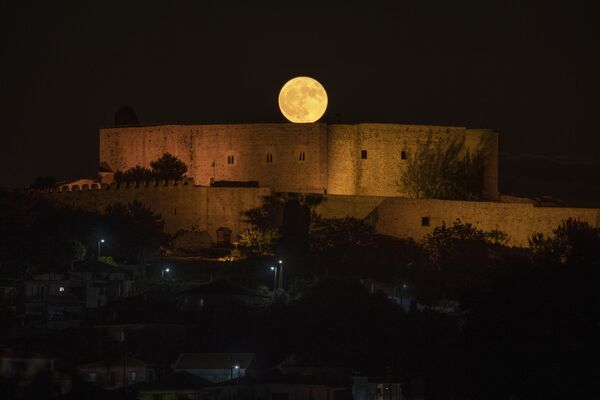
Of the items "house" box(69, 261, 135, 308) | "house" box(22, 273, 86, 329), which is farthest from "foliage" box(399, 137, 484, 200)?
"house" box(22, 273, 86, 329)

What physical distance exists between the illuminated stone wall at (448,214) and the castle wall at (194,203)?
271cm

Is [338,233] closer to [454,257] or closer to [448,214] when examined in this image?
[448,214]

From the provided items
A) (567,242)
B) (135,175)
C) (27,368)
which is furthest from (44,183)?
(27,368)

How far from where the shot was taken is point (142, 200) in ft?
237

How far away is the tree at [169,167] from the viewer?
76.1 meters

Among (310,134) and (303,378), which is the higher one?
(310,134)

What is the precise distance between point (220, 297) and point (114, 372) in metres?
10.9

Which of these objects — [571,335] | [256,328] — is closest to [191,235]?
[256,328]

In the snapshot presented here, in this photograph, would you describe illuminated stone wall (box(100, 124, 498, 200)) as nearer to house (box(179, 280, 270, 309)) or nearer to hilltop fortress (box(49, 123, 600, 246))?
hilltop fortress (box(49, 123, 600, 246))

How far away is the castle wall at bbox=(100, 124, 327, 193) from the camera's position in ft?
248

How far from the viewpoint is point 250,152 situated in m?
76.4

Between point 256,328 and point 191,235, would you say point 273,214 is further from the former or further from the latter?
point 256,328

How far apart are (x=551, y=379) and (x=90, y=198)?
33.9m

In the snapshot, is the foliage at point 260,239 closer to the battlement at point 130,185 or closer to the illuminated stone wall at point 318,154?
the battlement at point 130,185
